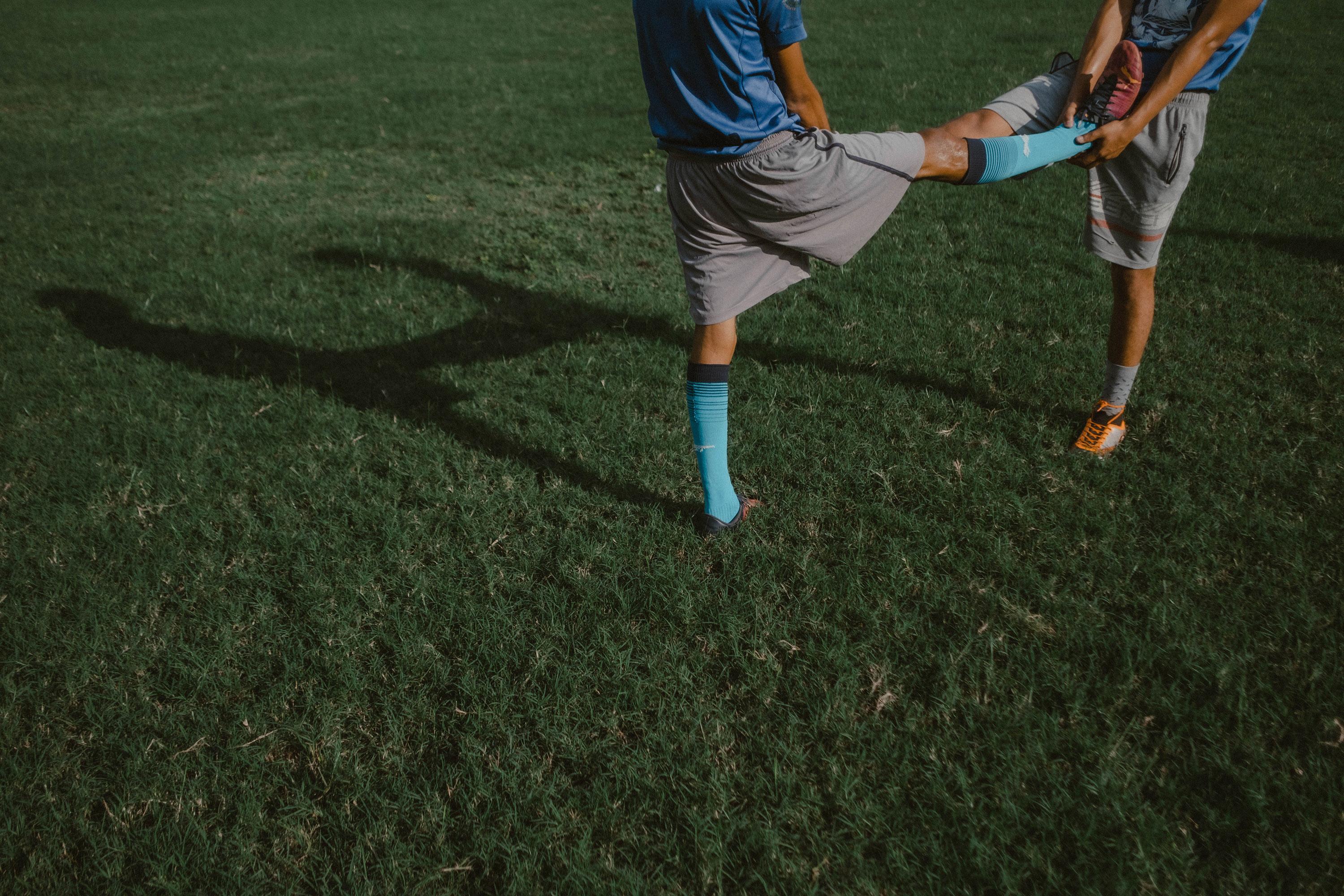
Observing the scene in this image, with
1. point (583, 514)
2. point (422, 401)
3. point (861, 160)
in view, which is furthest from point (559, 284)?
point (861, 160)

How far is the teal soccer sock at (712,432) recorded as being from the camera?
110 inches

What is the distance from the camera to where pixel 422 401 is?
13.2ft

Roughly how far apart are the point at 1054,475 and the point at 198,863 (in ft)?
10.3

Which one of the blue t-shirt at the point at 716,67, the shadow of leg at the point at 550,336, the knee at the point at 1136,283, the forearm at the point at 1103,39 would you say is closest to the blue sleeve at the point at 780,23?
the blue t-shirt at the point at 716,67

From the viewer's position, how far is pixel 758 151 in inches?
98.5

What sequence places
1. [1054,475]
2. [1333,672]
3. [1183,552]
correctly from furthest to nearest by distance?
[1054,475] → [1183,552] → [1333,672]

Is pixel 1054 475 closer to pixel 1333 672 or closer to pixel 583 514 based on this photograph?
pixel 1333 672

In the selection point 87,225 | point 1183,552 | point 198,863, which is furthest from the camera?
point 87,225

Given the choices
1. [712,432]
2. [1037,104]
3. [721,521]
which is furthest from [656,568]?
[1037,104]

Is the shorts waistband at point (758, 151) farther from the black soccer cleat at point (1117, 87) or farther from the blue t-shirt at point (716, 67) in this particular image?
the black soccer cleat at point (1117, 87)

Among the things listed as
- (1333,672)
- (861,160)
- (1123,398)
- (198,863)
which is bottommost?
(198,863)

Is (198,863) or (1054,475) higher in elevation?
(1054,475)

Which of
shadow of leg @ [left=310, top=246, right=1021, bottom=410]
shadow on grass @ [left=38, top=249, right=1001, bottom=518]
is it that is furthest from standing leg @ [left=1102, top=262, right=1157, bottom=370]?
shadow on grass @ [left=38, top=249, right=1001, bottom=518]

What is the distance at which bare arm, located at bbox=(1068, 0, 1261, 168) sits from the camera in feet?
8.57
